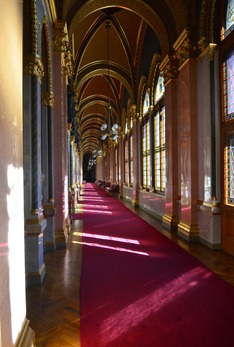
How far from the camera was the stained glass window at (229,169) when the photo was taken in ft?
17.9

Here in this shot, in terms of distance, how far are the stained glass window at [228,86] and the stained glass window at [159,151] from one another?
409 cm

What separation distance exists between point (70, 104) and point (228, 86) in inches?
190

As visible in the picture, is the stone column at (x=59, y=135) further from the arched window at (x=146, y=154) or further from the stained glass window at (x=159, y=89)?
the arched window at (x=146, y=154)

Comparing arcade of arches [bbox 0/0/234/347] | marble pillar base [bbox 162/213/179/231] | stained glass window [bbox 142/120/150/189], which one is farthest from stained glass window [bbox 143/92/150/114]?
marble pillar base [bbox 162/213/179/231]

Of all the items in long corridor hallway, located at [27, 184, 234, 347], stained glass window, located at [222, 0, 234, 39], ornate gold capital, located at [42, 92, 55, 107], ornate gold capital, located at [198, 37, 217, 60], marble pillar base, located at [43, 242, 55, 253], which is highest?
stained glass window, located at [222, 0, 234, 39]

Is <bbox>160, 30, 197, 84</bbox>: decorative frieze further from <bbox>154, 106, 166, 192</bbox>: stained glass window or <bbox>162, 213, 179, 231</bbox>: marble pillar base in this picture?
<bbox>162, 213, 179, 231</bbox>: marble pillar base

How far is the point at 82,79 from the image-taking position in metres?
14.0

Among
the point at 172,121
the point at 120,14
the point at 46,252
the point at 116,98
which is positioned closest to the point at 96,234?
the point at 46,252

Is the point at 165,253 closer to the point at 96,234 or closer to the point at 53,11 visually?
the point at 96,234

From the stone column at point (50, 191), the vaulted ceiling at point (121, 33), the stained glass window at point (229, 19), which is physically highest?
the vaulted ceiling at point (121, 33)

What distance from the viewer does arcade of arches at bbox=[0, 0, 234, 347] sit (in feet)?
6.92

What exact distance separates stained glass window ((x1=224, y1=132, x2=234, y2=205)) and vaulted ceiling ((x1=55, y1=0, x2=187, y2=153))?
3.34m

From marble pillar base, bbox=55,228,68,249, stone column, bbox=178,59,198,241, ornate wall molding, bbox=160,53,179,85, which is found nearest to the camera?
marble pillar base, bbox=55,228,68,249

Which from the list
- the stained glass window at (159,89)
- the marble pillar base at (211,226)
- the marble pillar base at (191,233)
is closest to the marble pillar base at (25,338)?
the marble pillar base at (211,226)
